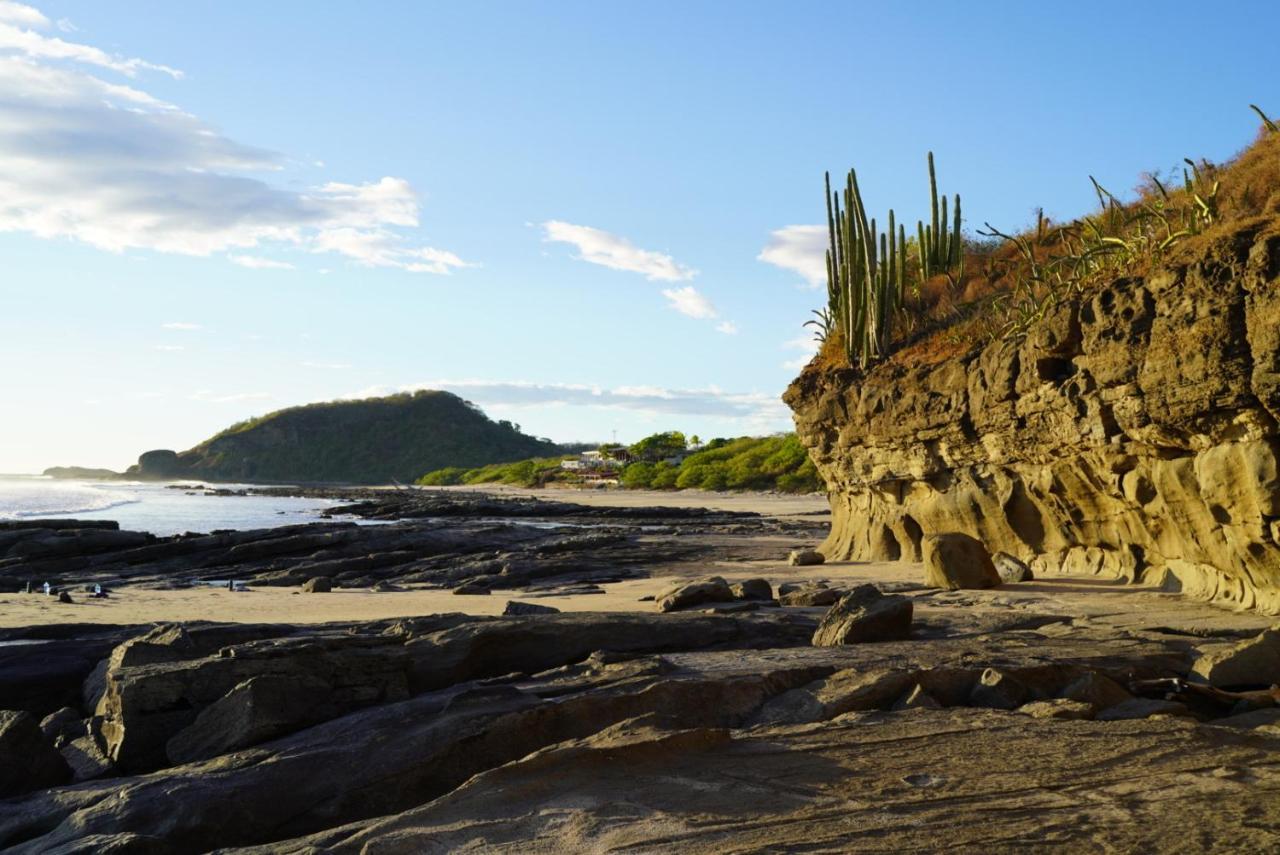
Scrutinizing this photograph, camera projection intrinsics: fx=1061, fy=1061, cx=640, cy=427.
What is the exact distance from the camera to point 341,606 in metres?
17.5

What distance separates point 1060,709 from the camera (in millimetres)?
7215

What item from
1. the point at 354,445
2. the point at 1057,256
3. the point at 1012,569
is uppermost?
the point at 354,445

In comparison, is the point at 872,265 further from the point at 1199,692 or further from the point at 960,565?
the point at 1199,692

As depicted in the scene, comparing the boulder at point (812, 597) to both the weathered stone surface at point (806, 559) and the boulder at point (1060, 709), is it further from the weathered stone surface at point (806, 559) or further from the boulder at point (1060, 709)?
the weathered stone surface at point (806, 559)

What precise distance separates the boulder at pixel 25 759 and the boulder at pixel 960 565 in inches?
428

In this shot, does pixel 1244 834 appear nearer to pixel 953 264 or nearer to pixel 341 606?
pixel 341 606

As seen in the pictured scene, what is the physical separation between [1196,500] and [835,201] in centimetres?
1281

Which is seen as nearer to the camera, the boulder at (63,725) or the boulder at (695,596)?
the boulder at (63,725)

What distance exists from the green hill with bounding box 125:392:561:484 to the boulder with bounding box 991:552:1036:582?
129 meters

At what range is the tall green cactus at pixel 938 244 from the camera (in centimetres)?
2184

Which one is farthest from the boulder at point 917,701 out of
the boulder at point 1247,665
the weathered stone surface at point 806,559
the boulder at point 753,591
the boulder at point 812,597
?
the weathered stone surface at point 806,559

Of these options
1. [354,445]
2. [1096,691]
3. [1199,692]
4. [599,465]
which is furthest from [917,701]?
[354,445]

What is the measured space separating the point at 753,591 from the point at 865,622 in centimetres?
404

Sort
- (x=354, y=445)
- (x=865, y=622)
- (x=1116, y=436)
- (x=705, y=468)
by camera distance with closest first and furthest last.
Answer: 1. (x=865, y=622)
2. (x=1116, y=436)
3. (x=705, y=468)
4. (x=354, y=445)
